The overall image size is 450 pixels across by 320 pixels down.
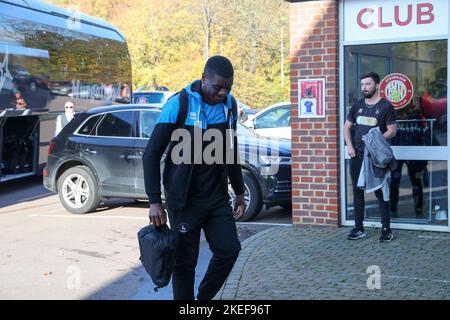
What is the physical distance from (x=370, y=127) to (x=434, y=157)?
1003mm

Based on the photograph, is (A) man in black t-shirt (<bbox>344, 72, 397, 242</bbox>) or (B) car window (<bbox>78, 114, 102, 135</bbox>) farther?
(B) car window (<bbox>78, 114, 102, 135</bbox>)

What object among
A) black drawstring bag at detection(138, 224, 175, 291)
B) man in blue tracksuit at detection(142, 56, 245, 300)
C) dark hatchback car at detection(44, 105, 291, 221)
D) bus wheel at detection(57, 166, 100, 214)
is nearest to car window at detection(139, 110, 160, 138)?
dark hatchback car at detection(44, 105, 291, 221)

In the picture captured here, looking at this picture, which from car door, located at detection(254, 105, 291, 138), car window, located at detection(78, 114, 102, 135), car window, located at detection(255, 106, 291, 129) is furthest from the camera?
car window, located at detection(255, 106, 291, 129)

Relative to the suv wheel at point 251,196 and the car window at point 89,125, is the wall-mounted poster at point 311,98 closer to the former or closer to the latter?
the suv wheel at point 251,196

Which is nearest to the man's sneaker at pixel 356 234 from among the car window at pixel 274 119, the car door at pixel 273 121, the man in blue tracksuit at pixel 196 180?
the man in blue tracksuit at pixel 196 180

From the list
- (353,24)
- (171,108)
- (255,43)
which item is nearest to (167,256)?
(171,108)

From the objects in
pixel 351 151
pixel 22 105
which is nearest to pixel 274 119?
pixel 22 105

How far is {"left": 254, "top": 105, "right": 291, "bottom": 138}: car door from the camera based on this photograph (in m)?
15.4

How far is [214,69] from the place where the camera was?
463cm

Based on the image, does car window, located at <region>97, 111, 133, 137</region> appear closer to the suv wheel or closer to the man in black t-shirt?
the suv wheel

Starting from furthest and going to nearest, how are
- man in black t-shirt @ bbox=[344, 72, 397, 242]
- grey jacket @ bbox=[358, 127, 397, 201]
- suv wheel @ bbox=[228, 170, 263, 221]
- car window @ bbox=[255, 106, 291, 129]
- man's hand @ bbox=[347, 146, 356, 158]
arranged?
1. car window @ bbox=[255, 106, 291, 129]
2. suv wheel @ bbox=[228, 170, 263, 221]
3. man's hand @ bbox=[347, 146, 356, 158]
4. man in black t-shirt @ bbox=[344, 72, 397, 242]
5. grey jacket @ bbox=[358, 127, 397, 201]

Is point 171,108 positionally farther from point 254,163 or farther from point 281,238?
point 254,163

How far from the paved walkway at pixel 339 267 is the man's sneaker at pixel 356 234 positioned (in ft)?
0.22

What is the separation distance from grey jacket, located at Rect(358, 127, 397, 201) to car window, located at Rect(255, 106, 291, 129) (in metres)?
8.00
